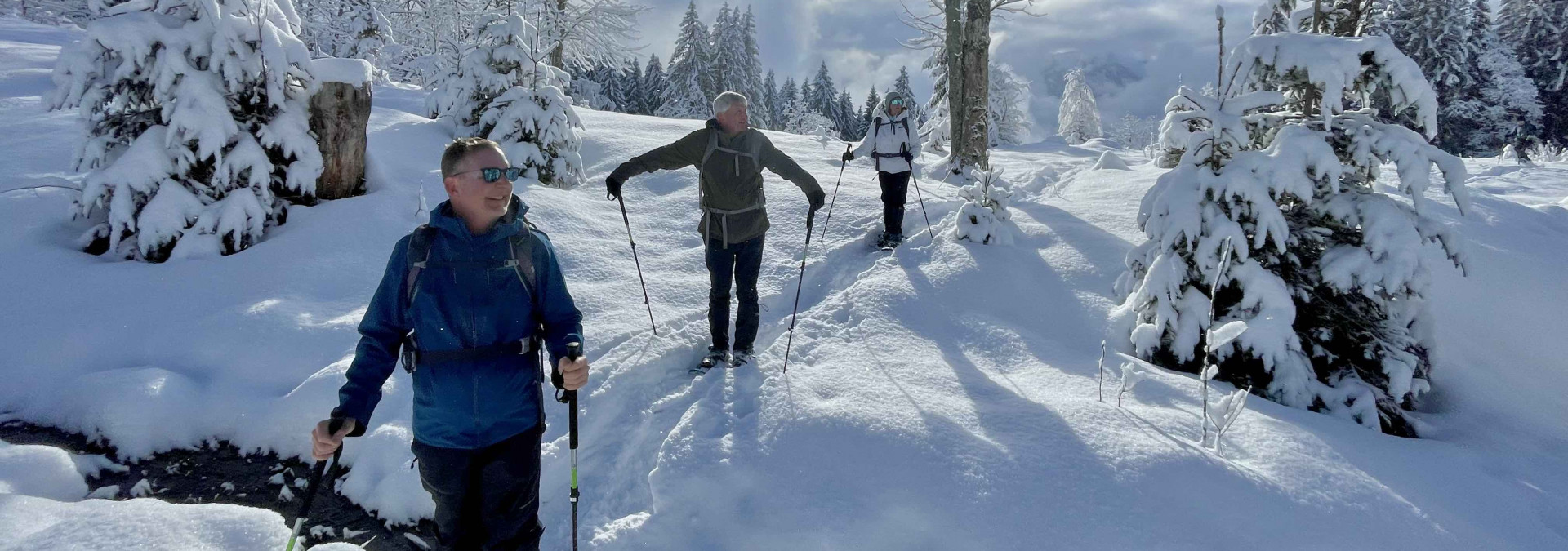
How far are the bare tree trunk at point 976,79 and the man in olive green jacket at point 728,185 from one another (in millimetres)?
7618

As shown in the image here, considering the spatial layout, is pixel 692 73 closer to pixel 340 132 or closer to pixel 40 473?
pixel 340 132

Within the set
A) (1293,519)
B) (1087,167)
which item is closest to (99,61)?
(1293,519)

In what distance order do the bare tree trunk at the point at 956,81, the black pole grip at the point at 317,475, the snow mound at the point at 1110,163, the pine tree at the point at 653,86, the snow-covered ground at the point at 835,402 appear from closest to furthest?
1. the black pole grip at the point at 317,475
2. the snow-covered ground at the point at 835,402
3. the bare tree trunk at the point at 956,81
4. the snow mound at the point at 1110,163
5. the pine tree at the point at 653,86

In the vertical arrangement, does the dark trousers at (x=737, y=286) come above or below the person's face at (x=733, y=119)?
below

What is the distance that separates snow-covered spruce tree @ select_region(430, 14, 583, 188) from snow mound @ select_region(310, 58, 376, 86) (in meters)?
2.53

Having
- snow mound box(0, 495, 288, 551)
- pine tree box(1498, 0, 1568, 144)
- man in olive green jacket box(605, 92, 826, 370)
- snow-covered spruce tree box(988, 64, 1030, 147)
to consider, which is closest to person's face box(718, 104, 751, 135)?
man in olive green jacket box(605, 92, 826, 370)

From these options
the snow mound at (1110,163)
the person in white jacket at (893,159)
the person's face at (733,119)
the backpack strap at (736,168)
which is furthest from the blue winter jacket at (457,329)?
the snow mound at (1110,163)

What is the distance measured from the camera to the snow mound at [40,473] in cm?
356

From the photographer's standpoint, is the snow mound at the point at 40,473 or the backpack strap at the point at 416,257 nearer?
the backpack strap at the point at 416,257

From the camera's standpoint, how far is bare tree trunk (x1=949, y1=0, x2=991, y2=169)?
11500 millimetres

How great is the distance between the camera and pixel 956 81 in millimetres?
12086

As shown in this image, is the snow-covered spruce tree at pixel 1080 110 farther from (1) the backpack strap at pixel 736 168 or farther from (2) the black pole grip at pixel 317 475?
(2) the black pole grip at pixel 317 475

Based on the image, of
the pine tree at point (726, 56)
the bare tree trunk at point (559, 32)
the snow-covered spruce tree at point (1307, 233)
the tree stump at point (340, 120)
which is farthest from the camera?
the pine tree at point (726, 56)

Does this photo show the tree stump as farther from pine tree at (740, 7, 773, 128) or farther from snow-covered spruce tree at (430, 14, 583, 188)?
pine tree at (740, 7, 773, 128)
